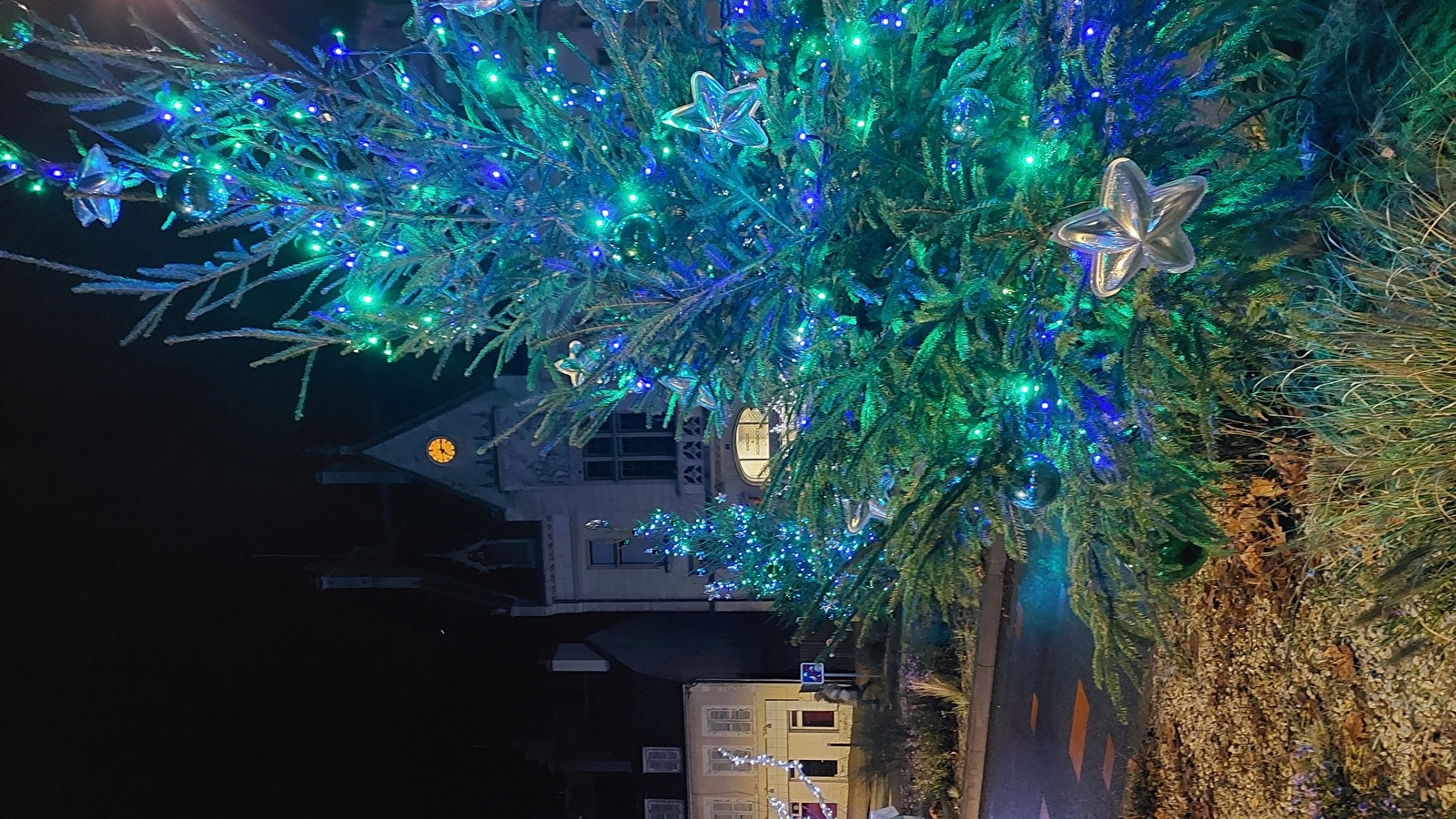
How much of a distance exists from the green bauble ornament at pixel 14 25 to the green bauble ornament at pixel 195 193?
746mm

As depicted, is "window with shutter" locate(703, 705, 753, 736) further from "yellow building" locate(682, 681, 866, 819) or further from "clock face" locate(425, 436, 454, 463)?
"clock face" locate(425, 436, 454, 463)

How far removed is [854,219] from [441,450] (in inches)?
449

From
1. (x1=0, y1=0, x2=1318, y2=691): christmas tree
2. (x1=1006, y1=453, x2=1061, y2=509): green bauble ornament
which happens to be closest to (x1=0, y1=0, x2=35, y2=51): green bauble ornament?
(x1=0, y1=0, x2=1318, y2=691): christmas tree

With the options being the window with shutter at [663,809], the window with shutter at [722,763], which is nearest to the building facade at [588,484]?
the window with shutter at [722,763]

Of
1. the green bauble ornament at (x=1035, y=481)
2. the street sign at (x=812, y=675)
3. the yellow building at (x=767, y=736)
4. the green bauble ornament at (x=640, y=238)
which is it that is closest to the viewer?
the green bauble ornament at (x=1035, y=481)

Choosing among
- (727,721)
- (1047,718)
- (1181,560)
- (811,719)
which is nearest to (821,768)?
(811,719)

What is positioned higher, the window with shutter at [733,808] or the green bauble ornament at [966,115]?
the green bauble ornament at [966,115]

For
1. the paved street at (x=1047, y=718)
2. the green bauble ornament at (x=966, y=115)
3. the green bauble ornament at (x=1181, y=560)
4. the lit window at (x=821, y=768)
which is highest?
the green bauble ornament at (x=966, y=115)

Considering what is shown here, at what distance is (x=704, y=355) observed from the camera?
444cm

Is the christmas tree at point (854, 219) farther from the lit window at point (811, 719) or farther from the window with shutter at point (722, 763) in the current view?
the window with shutter at point (722, 763)

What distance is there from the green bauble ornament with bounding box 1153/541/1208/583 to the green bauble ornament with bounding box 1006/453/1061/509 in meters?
1.01

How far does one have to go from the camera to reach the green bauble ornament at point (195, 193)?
367cm

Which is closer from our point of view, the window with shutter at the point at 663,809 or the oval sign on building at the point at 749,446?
the oval sign on building at the point at 749,446

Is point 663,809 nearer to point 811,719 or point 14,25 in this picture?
point 811,719
